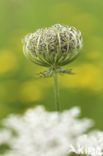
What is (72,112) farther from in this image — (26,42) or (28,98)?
(28,98)

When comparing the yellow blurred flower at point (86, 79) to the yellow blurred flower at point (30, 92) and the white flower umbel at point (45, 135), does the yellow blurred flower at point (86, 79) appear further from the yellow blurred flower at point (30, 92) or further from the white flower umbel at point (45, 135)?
the white flower umbel at point (45, 135)

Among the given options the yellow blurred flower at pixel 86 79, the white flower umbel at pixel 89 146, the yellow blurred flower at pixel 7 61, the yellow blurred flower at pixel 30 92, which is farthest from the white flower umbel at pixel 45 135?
the yellow blurred flower at pixel 7 61

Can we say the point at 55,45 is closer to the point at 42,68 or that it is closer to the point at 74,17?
the point at 42,68

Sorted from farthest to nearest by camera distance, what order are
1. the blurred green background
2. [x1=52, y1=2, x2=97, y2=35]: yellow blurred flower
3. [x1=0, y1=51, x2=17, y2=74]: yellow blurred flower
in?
[x1=52, y1=2, x2=97, y2=35]: yellow blurred flower
[x1=0, y1=51, x2=17, y2=74]: yellow blurred flower
the blurred green background

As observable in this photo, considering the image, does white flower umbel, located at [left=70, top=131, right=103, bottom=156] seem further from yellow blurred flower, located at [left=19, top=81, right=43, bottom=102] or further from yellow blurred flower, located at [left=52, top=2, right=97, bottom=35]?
yellow blurred flower, located at [left=52, top=2, right=97, bottom=35]

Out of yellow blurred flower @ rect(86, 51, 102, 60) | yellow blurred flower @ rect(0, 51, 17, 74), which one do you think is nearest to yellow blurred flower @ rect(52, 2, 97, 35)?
yellow blurred flower @ rect(86, 51, 102, 60)
